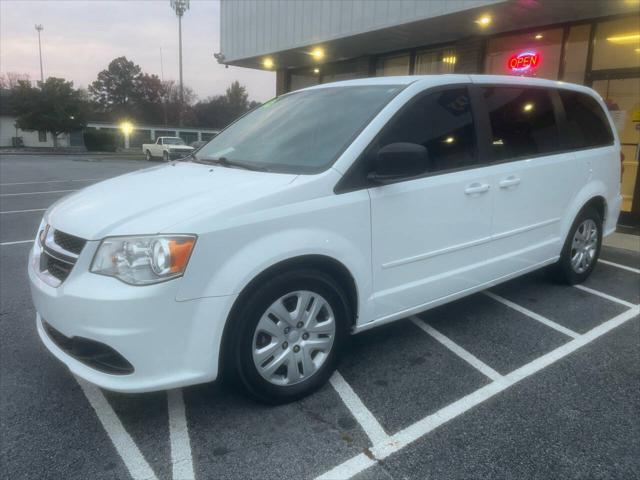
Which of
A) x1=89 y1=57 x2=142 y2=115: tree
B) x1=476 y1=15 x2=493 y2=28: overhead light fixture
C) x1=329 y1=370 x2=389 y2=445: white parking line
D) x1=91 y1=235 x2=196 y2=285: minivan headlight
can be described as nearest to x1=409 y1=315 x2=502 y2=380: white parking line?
x1=329 y1=370 x2=389 y2=445: white parking line

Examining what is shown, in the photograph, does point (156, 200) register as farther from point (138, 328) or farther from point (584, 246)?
point (584, 246)

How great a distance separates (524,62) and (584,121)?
199 inches

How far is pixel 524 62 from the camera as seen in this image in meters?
9.01

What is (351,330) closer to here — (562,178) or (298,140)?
(298,140)

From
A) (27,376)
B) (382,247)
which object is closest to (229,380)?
(382,247)

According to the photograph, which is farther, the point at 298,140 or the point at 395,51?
the point at 395,51

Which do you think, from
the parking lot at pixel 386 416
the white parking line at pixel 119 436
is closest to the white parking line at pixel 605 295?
the parking lot at pixel 386 416

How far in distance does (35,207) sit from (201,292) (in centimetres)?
894

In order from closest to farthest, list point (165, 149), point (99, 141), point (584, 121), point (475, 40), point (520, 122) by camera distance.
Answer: point (520, 122)
point (584, 121)
point (475, 40)
point (165, 149)
point (99, 141)

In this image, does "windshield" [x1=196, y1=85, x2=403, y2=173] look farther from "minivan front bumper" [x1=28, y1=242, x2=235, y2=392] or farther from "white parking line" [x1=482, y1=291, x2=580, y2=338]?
"white parking line" [x1=482, y1=291, x2=580, y2=338]

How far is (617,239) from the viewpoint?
23.2ft

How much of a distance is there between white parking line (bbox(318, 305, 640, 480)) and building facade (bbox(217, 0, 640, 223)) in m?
5.52

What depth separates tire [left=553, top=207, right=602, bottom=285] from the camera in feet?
15.0

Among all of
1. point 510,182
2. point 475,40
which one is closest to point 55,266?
point 510,182
